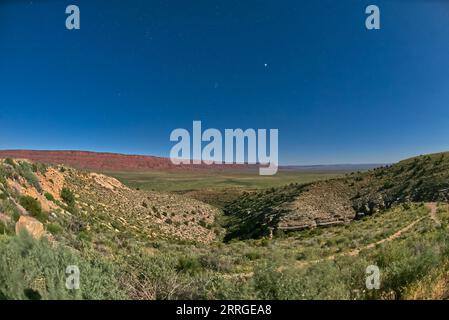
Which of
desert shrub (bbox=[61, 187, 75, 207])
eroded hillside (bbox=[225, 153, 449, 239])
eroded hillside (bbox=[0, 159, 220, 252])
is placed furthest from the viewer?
eroded hillside (bbox=[225, 153, 449, 239])

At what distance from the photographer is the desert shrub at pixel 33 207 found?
35.0 feet

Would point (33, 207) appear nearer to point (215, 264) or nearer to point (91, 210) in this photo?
point (215, 264)

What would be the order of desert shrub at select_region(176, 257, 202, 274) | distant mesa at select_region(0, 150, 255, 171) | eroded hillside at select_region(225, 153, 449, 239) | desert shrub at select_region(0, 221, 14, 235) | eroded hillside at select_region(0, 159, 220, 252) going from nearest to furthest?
desert shrub at select_region(176, 257, 202, 274), desert shrub at select_region(0, 221, 14, 235), eroded hillside at select_region(0, 159, 220, 252), eroded hillside at select_region(225, 153, 449, 239), distant mesa at select_region(0, 150, 255, 171)

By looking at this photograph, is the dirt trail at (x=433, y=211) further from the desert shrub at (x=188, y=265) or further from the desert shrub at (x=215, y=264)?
the desert shrub at (x=188, y=265)

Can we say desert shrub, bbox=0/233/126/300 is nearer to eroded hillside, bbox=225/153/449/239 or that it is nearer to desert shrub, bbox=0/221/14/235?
desert shrub, bbox=0/221/14/235

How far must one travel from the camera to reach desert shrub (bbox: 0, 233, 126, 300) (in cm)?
315

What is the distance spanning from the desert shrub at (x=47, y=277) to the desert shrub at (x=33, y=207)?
715cm

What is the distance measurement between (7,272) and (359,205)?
2540 cm

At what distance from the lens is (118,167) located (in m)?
124

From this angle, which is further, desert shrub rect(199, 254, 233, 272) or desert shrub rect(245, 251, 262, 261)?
desert shrub rect(245, 251, 262, 261)

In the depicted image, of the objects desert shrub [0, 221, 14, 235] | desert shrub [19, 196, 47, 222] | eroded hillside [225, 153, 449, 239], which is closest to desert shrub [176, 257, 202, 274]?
desert shrub [0, 221, 14, 235]

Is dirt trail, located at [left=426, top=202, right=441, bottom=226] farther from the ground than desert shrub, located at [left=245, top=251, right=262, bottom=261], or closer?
farther from the ground

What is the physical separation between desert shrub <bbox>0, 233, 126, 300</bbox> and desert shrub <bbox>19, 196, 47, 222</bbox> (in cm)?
715

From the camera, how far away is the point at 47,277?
10.8 feet
